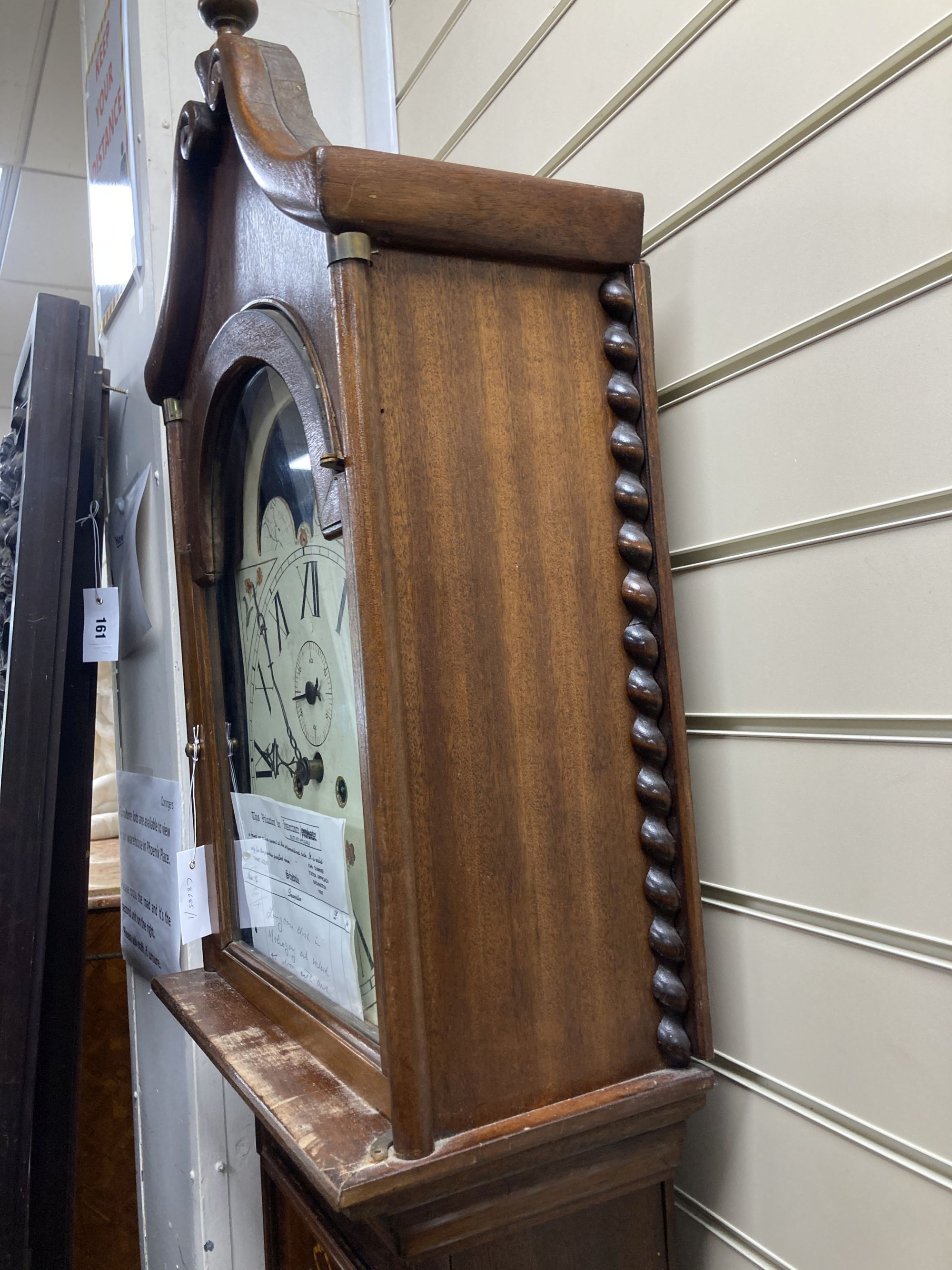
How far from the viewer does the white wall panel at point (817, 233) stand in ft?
1.99

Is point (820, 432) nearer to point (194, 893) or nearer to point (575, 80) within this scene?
point (575, 80)

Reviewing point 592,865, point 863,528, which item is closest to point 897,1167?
point 592,865

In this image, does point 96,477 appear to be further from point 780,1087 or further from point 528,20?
point 780,1087

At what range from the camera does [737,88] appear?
0.74 meters

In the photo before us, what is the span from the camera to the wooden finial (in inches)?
31.1

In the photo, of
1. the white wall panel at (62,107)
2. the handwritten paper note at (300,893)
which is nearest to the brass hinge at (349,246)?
the handwritten paper note at (300,893)

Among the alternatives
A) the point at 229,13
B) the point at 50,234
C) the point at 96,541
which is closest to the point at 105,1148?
the point at 96,541

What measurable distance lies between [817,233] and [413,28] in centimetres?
78

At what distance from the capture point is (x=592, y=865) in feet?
2.28

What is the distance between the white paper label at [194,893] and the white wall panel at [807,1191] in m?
0.53

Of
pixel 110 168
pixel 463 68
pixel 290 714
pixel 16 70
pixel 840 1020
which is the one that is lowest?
pixel 840 1020

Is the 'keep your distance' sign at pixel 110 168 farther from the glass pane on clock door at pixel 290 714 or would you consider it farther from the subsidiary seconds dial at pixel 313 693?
the subsidiary seconds dial at pixel 313 693

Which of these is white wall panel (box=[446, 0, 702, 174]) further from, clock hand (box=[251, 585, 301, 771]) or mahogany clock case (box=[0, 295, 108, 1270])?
mahogany clock case (box=[0, 295, 108, 1270])

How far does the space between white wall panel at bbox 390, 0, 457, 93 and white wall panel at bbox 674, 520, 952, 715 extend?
31.2 inches
